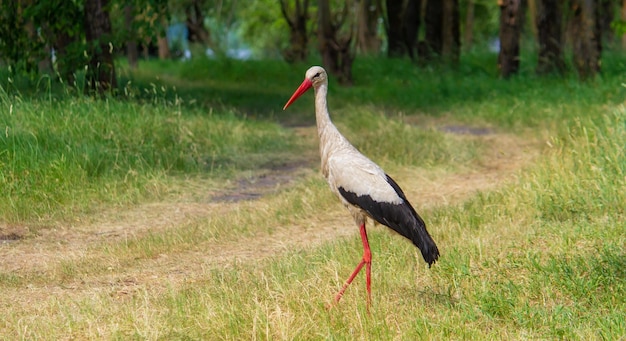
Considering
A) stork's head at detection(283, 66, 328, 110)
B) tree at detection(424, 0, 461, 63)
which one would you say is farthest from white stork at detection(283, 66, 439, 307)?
tree at detection(424, 0, 461, 63)

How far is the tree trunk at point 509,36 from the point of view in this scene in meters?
17.7

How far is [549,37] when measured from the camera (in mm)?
17875

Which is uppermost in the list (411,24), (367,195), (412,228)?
(367,195)

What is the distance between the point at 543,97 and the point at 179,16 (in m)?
23.9

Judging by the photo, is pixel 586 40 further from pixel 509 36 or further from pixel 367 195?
pixel 367 195

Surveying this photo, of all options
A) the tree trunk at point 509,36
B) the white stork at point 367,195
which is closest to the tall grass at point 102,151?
the white stork at point 367,195

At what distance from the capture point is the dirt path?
648 centimetres

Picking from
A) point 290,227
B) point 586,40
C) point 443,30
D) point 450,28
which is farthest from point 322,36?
point 290,227

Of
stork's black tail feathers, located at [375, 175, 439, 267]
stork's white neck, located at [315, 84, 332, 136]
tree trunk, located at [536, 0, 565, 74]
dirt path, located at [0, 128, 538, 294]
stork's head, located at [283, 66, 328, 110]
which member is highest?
stork's head, located at [283, 66, 328, 110]

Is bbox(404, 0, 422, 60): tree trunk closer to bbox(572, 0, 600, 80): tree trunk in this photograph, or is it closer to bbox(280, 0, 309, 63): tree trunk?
bbox(280, 0, 309, 63): tree trunk

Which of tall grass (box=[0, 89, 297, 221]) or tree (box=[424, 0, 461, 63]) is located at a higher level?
→ tall grass (box=[0, 89, 297, 221])

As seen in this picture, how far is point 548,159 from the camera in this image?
9.12 meters

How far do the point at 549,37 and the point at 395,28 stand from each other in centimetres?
837

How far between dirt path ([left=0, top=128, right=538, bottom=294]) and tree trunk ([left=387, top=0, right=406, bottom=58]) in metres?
15.0
